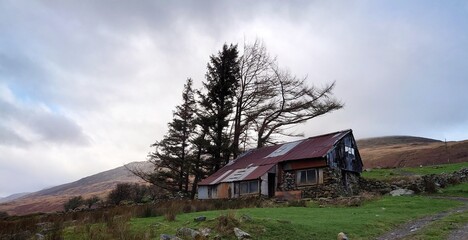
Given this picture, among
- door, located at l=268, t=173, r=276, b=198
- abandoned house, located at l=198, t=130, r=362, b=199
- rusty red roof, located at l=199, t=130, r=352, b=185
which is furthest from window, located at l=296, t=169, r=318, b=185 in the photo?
door, located at l=268, t=173, r=276, b=198

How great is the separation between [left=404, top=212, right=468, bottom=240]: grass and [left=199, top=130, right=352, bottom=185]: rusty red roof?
1507 cm

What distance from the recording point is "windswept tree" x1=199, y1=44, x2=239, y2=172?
44.7 m

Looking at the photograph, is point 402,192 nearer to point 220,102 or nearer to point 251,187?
point 251,187

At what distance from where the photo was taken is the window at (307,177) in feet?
104

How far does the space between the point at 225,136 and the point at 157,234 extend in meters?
32.9

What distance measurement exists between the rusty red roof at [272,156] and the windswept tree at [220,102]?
423 centimetres

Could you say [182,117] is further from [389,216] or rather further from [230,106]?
[389,216]

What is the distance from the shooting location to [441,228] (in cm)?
1387

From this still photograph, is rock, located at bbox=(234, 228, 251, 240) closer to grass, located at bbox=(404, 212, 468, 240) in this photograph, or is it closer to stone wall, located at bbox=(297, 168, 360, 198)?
grass, located at bbox=(404, 212, 468, 240)

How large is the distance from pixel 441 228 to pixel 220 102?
3472 cm

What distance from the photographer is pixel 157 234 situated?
1304 cm

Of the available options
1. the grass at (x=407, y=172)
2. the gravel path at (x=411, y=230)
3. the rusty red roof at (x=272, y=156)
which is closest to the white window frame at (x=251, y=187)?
the rusty red roof at (x=272, y=156)

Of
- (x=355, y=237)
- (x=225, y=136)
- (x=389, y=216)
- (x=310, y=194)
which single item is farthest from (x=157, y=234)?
(x=225, y=136)

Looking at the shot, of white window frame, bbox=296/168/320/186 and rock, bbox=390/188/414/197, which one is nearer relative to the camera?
rock, bbox=390/188/414/197
